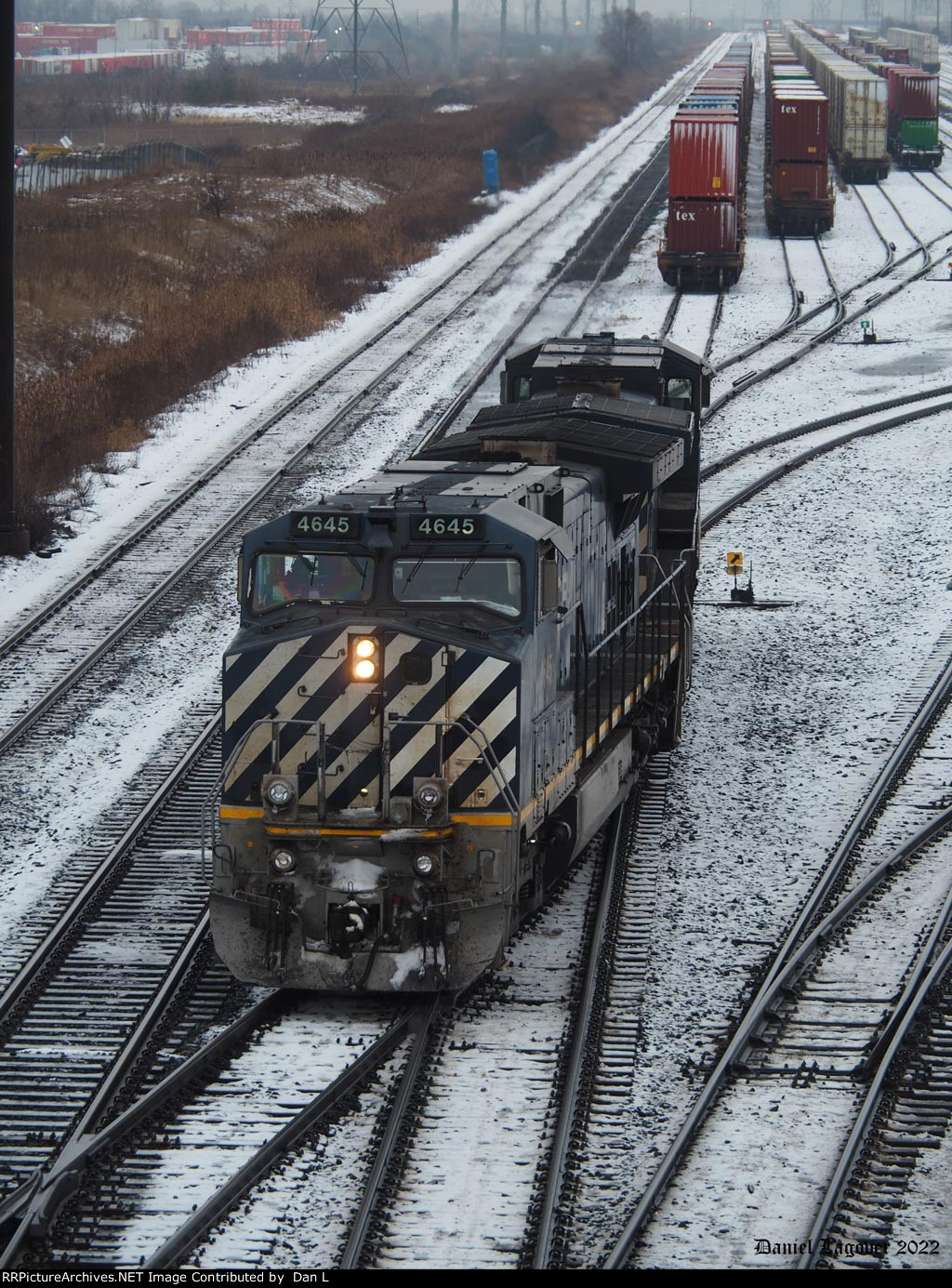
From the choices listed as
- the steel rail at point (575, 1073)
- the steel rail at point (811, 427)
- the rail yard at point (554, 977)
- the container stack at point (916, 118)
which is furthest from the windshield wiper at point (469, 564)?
the container stack at point (916, 118)

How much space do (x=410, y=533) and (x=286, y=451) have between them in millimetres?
17618

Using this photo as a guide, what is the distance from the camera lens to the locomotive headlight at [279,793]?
455 inches

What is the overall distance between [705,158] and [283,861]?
36636mm

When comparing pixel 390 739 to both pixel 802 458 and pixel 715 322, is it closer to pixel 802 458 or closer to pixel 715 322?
pixel 802 458

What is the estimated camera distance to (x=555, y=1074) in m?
11.4

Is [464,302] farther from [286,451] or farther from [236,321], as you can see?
[286,451]

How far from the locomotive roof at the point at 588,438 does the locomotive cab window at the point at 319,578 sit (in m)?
3.24

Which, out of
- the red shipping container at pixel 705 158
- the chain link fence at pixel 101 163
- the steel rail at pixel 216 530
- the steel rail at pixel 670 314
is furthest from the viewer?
the chain link fence at pixel 101 163

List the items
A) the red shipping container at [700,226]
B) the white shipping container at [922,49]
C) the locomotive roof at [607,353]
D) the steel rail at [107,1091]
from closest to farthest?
the steel rail at [107,1091], the locomotive roof at [607,353], the red shipping container at [700,226], the white shipping container at [922,49]

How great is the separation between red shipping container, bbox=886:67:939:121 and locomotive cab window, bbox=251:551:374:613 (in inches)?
2380

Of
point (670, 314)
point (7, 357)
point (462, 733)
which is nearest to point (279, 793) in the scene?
point (462, 733)

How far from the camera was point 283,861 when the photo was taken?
1162cm

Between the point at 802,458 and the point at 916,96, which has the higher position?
the point at 916,96

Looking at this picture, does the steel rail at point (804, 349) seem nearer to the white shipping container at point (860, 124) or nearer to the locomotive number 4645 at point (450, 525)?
the white shipping container at point (860, 124)
